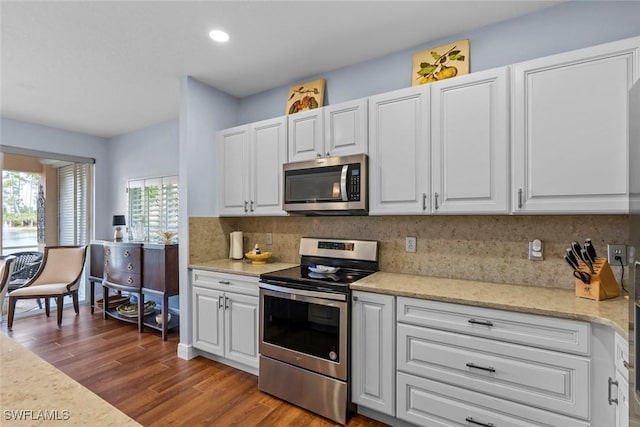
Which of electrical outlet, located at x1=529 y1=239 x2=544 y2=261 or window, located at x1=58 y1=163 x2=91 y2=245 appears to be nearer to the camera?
electrical outlet, located at x1=529 y1=239 x2=544 y2=261

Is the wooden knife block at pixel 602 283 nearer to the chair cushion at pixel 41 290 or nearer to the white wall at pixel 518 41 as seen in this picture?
the white wall at pixel 518 41

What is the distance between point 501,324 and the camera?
1.67 meters

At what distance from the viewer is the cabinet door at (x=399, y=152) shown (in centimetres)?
218

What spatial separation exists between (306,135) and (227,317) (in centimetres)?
170

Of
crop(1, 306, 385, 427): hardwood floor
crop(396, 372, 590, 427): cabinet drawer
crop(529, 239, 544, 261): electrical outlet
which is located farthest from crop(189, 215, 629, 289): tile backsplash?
crop(1, 306, 385, 427): hardwood floor

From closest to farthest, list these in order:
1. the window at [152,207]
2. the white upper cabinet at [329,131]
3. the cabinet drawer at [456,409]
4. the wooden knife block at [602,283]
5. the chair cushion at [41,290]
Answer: the cabinet drawer at [456,409]
the wooden knife block at [602,283]
the white upper cabinet at [329,131]
the chair cushion at [41,290]
the window at [152,207]

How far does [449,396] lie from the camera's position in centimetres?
181

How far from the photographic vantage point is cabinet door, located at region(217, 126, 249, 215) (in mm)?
3050

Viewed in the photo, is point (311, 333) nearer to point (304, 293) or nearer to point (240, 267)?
point (304, 293)

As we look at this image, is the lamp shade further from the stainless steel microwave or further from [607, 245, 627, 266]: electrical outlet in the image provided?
[607, 245, 627, 266]: electrical outlet

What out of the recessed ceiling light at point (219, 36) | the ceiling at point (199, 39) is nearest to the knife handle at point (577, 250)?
the ceiling at point (199, 39)

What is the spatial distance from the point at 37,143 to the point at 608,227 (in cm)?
626

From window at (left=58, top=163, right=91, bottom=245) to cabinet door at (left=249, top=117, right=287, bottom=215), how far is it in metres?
3.75

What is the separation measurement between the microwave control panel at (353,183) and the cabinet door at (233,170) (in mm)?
1125
